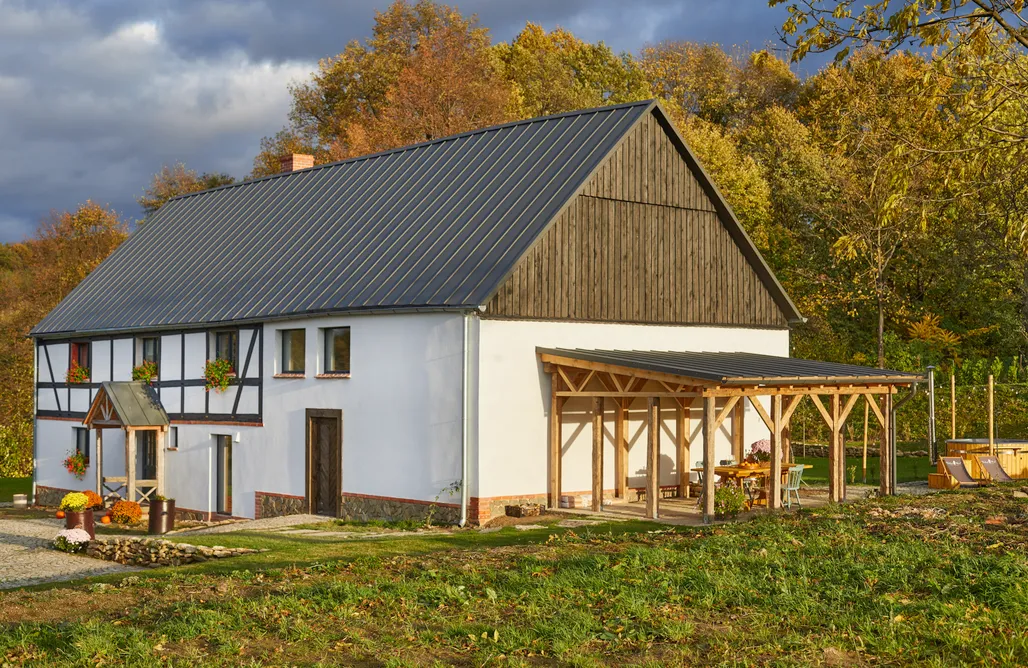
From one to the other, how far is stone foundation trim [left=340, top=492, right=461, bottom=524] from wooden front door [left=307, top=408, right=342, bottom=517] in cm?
44

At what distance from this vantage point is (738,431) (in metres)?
23.8

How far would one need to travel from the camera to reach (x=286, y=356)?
76.3 ft

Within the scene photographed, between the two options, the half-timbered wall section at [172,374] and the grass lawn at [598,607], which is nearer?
the grass lawn at [598,607]

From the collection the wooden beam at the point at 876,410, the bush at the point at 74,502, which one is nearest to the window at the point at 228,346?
the bush at the point at 74,502

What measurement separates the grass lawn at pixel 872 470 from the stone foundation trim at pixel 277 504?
455 inches

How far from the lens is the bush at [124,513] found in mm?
24266

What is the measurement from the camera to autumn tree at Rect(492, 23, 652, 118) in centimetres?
4872

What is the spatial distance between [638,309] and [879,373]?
15.3 ft

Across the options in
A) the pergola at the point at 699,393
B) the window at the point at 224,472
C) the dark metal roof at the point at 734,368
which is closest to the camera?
the dark metal roof at the point at 734,368

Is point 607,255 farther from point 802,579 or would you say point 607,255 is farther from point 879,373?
point 802,579

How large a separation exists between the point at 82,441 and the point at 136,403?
461 centimetres

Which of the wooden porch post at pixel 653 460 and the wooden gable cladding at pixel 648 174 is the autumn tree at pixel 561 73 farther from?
the wooden porch post at pixel 653 460

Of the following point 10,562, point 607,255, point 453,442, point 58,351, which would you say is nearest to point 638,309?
point 607,255

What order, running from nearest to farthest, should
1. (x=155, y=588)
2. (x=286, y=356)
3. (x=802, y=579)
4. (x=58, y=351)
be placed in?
(x=802, y=579) < (x=155, y=588) < (x=286, y=356) < (x=58, y=351)
